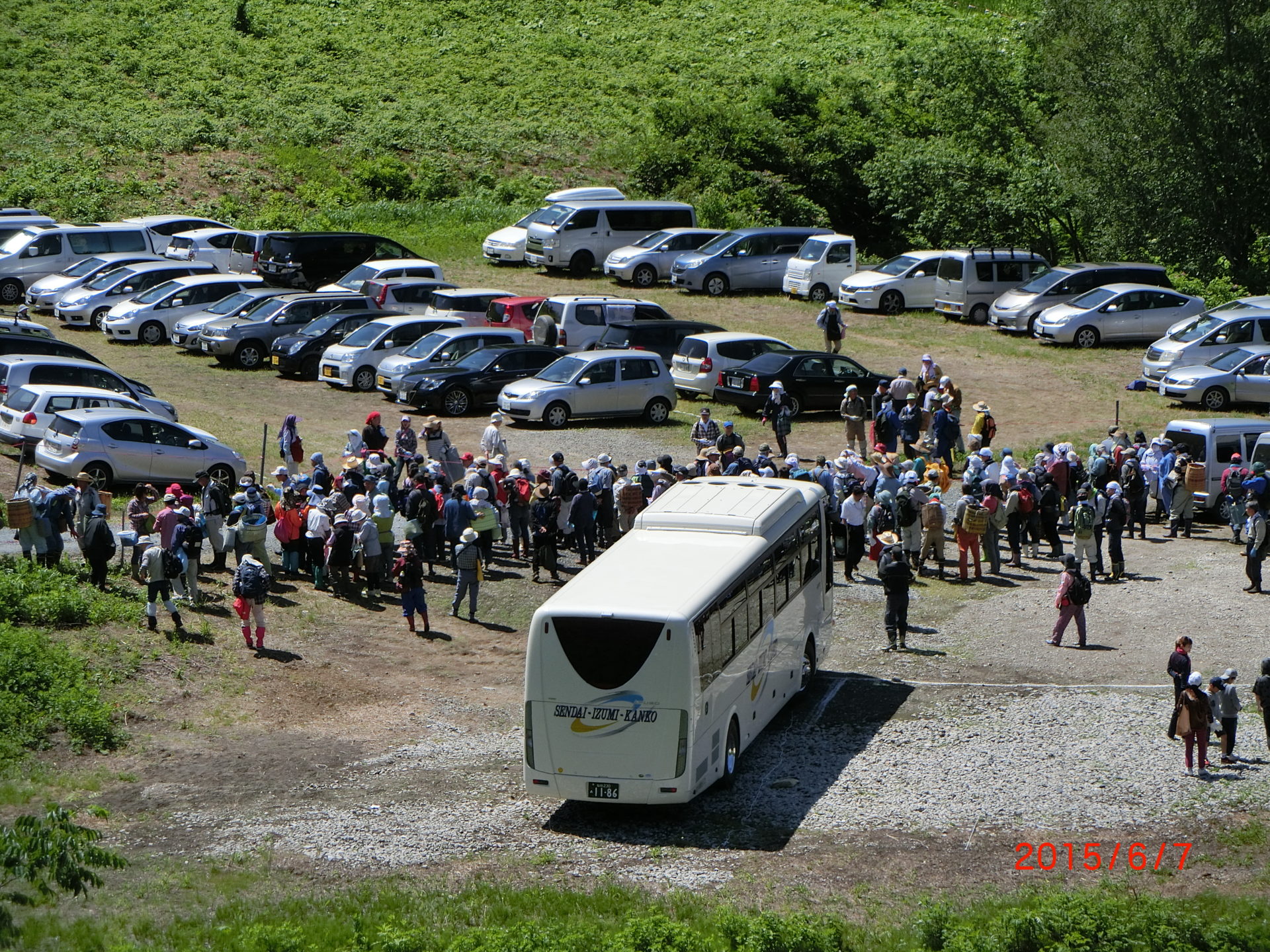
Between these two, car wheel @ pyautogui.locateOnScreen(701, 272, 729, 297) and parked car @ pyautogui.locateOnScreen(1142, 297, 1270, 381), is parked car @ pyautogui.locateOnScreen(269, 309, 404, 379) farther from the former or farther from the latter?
parked car @ pyautogui.locateOnScreen(1142, 297, 1270, 381)

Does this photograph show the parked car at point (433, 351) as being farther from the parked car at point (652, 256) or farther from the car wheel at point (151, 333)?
the parked car at point (652, 256)

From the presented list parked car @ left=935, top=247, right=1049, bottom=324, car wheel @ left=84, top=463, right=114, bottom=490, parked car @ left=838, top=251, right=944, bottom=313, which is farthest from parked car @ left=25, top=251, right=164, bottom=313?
parked car @ left=935, top=247, right=1049, bottom=324

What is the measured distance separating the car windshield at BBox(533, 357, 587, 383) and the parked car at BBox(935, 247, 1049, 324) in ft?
43.5

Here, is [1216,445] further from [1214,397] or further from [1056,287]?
[1056,287]

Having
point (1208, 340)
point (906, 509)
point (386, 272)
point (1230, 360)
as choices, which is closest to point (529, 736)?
point (906, 509)

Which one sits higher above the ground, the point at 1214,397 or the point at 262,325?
the point at 262,325

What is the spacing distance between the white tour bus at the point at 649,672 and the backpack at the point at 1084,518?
7.73m

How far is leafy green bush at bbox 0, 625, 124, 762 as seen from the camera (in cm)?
1587

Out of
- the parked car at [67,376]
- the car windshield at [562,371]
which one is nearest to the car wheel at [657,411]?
the car windshield at [562,371]

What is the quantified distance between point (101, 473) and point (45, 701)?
8.90m

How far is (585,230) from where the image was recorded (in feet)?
144

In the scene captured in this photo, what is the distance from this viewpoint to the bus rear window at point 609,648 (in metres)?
14.1

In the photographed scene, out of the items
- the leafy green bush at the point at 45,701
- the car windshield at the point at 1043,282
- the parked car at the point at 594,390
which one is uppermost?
the car windshield at the point at 1043,282

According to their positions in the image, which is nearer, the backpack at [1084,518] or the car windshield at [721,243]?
the backpack at [1084,518]
